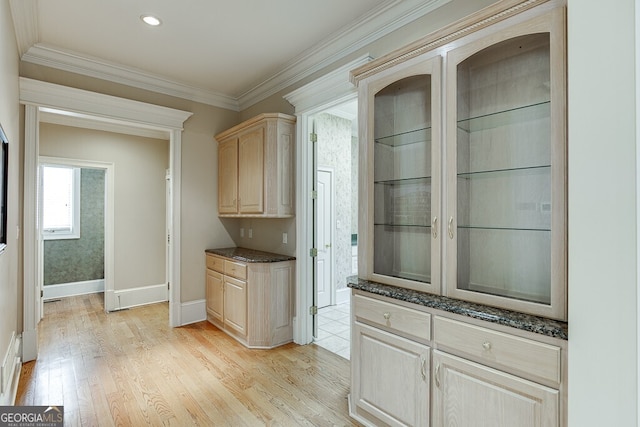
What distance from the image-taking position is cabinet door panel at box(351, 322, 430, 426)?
1.75 metres

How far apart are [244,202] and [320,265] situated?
1613 mm

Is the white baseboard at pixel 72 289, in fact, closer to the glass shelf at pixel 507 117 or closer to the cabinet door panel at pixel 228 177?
the cabinet door panel at pixel 228 177

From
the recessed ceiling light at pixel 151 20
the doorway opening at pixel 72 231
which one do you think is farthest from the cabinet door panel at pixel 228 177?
the doorway opening at pixel 72 231

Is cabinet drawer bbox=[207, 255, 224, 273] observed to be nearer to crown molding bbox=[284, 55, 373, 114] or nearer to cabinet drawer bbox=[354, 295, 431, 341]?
crown molding bbox=[284, 55, 373, 114]

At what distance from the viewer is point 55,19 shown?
8.75ft

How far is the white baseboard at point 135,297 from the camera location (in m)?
4.66

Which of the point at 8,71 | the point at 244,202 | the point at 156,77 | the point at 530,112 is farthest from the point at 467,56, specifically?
the point at 156,77

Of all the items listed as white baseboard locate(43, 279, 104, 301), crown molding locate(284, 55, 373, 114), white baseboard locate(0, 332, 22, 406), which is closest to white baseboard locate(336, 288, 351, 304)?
crown molding locate(284, 55, 373, 114)

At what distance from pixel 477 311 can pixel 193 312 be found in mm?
3575

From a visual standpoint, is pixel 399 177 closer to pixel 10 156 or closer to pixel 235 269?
pixel 235 269

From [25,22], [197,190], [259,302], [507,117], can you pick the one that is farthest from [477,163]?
[25,22]

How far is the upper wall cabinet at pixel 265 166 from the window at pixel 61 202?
362 centimetres

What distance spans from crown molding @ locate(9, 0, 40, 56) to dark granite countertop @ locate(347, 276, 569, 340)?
311 centimetres

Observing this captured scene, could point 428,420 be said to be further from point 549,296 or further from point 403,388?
point 549,296
